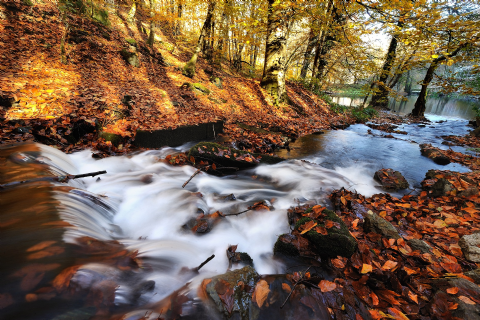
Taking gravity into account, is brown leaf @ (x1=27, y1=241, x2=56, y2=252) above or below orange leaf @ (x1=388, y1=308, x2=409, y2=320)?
above

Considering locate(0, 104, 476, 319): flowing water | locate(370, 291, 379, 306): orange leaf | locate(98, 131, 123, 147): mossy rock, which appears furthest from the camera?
locate(98, 131, 123, 147): mossy rock

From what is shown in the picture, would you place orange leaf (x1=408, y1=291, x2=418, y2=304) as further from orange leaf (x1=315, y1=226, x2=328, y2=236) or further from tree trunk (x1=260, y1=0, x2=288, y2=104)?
tree trunk (x1=260, y1=0, x2=288, y2=104)

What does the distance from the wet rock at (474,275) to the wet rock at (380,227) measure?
0.70 m

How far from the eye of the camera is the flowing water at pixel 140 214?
1614 millimetres

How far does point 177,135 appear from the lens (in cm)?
668

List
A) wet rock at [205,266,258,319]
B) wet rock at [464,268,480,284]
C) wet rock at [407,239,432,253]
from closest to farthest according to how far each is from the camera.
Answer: wet rock at [205,266,258,319] → wet rock at [464,268,480,284] → wet rock at [407,239,432,253]

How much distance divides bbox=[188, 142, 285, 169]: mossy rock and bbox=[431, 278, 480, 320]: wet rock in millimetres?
4158

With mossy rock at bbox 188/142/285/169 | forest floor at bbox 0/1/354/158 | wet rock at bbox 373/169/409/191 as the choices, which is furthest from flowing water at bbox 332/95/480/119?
mossy rock at bbox 188/142/285/169

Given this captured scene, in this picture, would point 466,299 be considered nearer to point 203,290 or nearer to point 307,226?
point 307,226

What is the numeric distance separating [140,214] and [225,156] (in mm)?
2497

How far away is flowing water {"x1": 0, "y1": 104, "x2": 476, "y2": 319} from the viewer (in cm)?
161

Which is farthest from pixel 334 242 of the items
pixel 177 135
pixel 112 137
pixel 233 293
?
pixel 112 137

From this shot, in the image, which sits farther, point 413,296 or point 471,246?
point 471,246

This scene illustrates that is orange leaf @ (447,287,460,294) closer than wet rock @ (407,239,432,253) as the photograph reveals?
Yes
